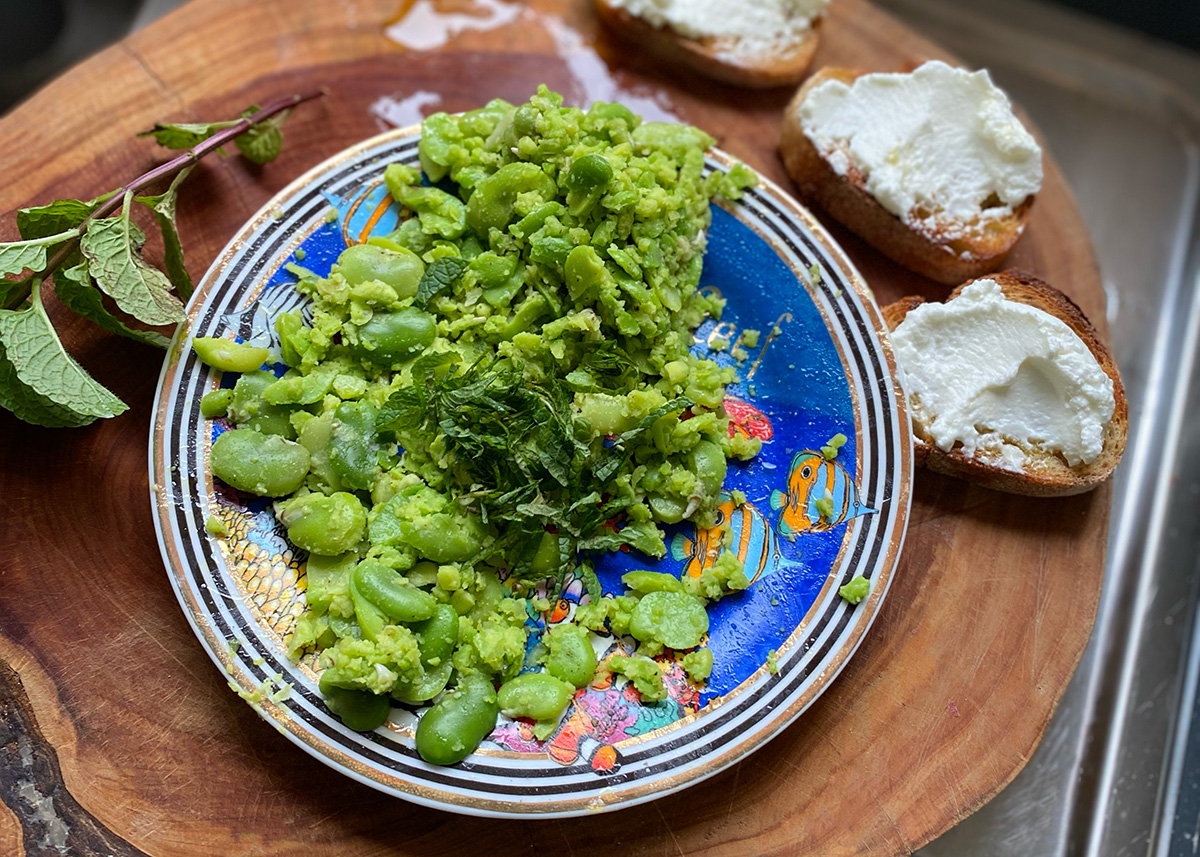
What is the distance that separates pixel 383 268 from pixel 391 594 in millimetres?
889

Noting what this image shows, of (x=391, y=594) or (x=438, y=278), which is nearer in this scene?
(x=391, y=594)

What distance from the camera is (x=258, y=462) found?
7.28 feet

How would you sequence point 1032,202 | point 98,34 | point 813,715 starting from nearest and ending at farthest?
point 813,715 < point 1032,202 < point 98,34

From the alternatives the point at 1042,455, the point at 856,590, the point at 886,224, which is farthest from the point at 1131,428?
the point at 856,590

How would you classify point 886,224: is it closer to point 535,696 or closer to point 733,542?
point 733,542

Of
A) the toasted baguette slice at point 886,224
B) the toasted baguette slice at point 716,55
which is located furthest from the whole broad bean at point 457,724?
the toasted baguette slice at point 716,55

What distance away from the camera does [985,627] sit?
254cm

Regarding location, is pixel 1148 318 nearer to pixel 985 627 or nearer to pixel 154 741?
pixel 985 627

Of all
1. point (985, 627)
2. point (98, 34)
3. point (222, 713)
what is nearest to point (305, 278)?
point (222, 713)

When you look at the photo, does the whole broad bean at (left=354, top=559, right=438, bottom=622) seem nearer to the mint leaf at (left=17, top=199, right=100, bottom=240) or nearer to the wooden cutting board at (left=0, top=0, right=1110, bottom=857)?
the wooden cutting board at (left=0, top=0, right=1110, bottom=857)

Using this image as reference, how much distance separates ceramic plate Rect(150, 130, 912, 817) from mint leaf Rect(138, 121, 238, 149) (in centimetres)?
35

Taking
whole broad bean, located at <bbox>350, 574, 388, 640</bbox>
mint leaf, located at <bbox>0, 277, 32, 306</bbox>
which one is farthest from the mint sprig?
whole broad bean, located at <bbox>350, 574, 388, 640</bbox>

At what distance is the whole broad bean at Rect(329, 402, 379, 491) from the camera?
2236 mm

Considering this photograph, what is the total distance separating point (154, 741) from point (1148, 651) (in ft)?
10.8
